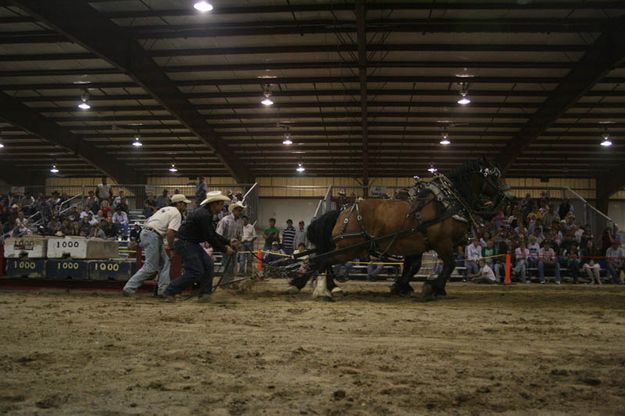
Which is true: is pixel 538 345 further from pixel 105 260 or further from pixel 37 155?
pixel 37 155

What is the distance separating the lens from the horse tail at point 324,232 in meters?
10.1

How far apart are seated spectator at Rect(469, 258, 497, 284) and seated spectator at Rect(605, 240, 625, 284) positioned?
3620mm

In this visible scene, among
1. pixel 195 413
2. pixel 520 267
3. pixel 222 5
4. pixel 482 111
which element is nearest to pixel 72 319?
pixel 195 413

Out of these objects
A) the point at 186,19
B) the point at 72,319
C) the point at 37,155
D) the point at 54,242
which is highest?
the point at 186,19

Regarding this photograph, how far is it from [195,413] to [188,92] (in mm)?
20513

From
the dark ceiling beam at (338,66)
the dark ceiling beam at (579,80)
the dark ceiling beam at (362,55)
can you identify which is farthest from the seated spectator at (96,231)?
the dark ceiling beam at (579,80)

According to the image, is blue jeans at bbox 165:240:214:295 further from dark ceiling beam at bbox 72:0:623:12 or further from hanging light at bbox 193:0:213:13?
dark ceiling beam at bbox 72:0:623:12

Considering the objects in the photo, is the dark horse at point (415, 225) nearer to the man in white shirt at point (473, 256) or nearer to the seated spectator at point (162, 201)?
the man in white shirt at point (473, 256)

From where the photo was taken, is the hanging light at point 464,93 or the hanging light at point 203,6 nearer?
the hanging light at point 203,6

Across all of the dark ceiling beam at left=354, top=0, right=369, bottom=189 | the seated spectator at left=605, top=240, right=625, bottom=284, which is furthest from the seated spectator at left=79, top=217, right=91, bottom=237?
the seated spectator at left=605, top=240, right=625, bottom=284

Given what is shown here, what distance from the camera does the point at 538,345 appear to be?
4902 millimetres

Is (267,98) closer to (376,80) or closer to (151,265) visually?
(376,80)

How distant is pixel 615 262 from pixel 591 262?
74 cm

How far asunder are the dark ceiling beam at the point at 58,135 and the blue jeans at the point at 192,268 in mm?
18515
